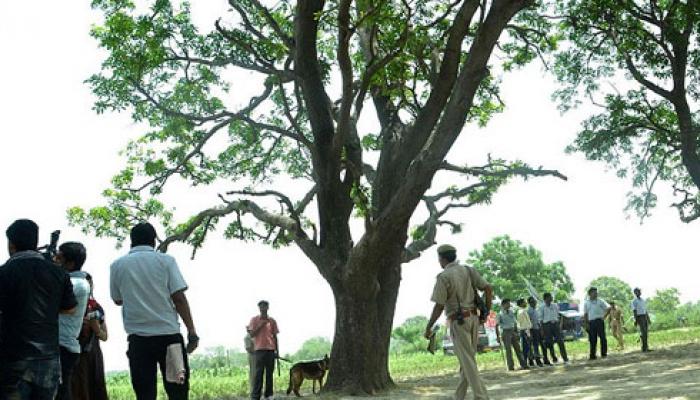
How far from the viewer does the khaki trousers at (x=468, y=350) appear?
29.7ft

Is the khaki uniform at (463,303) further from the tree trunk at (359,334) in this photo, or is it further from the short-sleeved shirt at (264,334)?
the short-sleeved shirt at (264,334)

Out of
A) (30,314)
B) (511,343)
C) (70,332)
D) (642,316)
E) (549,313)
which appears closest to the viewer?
(30,314)

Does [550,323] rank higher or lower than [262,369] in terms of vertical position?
higher

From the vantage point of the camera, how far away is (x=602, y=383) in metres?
12.6

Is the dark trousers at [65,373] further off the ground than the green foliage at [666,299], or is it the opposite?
the green foliage at [666,299]

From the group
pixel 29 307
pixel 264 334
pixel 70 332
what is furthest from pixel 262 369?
pixel 29 307

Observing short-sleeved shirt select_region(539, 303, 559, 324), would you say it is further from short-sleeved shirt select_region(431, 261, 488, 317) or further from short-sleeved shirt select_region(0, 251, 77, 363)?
short-sleeved shirt select_region(0, 251, 77, 363)

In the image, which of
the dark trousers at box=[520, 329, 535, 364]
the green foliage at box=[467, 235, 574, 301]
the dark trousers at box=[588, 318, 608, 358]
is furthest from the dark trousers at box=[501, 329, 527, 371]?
the green foliage at box=[467, 235, 574, 301]

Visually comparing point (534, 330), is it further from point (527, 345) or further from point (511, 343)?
point (511, 343)

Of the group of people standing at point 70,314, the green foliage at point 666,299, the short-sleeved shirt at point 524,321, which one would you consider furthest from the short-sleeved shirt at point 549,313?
the green foliage at point 666,299

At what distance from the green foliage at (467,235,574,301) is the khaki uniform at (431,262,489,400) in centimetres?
6545

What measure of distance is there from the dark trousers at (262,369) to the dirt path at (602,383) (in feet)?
5.17

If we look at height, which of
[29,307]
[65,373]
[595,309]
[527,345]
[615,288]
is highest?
[615,288]

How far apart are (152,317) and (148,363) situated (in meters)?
0.33
